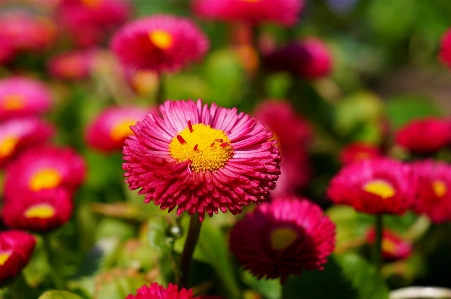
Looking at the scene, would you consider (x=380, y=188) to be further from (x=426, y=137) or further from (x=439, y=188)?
(x=426, y=137)

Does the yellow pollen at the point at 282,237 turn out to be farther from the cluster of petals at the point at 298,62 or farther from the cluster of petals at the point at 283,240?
the cluster of petals at the point at 298,62

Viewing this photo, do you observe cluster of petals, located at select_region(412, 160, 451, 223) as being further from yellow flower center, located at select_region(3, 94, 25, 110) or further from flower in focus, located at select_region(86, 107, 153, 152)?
yellow flower center, located at select_region(3, 94, 25, 110)

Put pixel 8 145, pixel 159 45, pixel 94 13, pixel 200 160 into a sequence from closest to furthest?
pixel 200 160, pixel 159 45, pixel 8 145, pixel 94 13

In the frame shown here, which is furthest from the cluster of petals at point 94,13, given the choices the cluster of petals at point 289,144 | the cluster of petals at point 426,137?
the cluster of petals at point 426,137

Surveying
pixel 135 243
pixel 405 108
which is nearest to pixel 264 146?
pixel 135 243

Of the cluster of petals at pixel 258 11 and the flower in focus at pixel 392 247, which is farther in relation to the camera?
the cluster of petals at pixel 258 11

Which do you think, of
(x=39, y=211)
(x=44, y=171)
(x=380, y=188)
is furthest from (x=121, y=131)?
(x=380, y=188)
